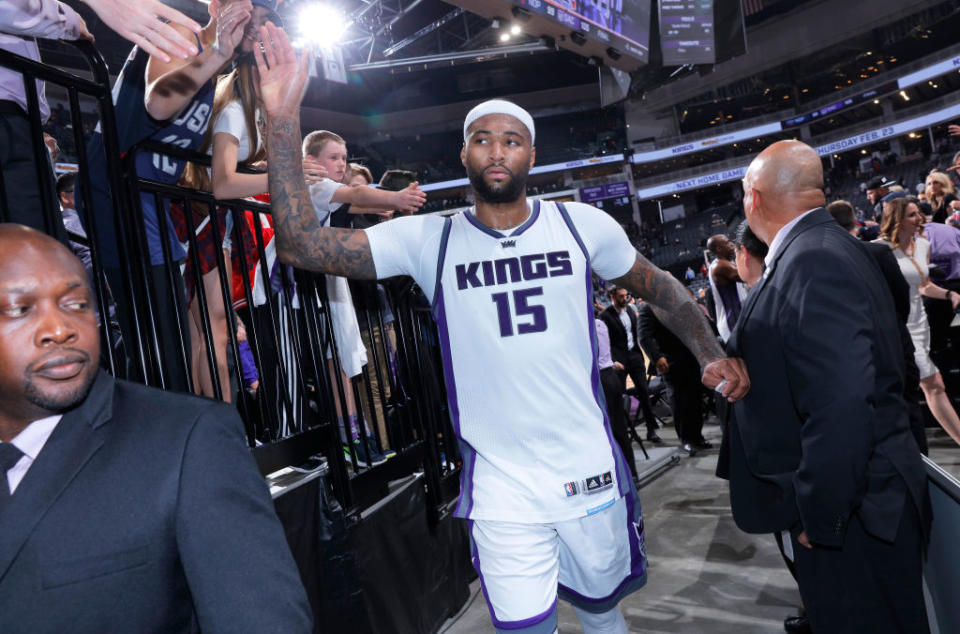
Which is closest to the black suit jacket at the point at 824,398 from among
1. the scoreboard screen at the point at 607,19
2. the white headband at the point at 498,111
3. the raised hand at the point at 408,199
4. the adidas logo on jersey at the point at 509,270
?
the adidas logo on jersey at the point at 509,270

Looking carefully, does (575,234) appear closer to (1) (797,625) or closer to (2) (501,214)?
(2) (501,214)

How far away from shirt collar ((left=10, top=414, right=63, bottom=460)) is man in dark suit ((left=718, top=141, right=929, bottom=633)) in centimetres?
198

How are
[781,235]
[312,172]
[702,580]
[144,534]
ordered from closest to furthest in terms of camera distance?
[144,534]
[781,235]
[312,172]
[702,580]

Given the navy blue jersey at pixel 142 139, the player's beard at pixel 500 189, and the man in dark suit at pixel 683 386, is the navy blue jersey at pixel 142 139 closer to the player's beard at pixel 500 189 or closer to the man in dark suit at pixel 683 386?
the player's beard at pixel 500 189

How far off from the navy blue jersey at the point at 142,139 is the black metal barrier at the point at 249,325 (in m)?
0.04

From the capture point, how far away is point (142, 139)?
90.4 inches

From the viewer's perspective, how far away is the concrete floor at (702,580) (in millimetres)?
3439

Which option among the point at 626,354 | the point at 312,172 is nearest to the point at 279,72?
the point at 312,172

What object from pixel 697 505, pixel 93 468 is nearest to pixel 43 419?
pixel 93 468

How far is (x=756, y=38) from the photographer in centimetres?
3303

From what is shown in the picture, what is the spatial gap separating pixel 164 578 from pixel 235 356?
1505 mm

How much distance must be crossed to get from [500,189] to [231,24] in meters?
1.02

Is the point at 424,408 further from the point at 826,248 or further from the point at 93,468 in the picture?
the point at 93,468

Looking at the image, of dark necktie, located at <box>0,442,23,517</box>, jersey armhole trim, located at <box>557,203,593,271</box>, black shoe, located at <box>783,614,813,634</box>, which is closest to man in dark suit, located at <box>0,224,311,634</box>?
dark necktie, located at <box>0,442,23,517</box>
